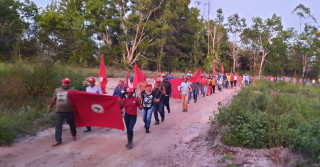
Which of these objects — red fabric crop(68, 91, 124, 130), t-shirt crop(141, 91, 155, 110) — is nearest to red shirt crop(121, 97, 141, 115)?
red fabric crop(68, 91, 124, 130)

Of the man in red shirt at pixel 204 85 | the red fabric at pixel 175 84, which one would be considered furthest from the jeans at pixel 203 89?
the red fabric at pixel 175 84

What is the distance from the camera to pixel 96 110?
817 centimetres

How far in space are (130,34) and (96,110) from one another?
107 feet

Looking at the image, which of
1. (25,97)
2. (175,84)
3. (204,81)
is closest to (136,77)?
(25,97)

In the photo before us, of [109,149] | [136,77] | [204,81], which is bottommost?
[109,149]


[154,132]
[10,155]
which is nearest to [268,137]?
[154,132]

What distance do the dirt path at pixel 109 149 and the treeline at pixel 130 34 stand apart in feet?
63.1

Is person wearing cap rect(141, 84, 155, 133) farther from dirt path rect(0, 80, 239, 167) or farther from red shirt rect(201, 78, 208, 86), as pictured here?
red shirt rect(201, 78, 208, 86)

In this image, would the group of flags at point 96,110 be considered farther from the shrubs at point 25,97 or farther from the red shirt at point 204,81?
the red shirt at point 204,81

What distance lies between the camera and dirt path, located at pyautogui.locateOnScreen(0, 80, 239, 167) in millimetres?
6637

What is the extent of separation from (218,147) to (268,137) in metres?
1.20

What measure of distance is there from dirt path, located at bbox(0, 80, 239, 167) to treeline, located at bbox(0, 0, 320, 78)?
63.1 ft

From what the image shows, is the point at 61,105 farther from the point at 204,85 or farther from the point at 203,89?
the point at 204,85

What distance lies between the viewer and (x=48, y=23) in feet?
116
